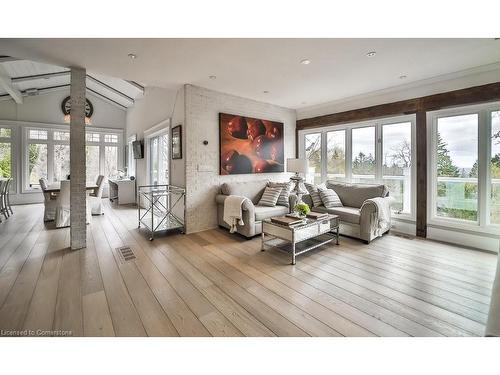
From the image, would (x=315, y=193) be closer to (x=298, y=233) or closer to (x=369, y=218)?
(x=369, y=218)

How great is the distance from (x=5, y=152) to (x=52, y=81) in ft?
8.44

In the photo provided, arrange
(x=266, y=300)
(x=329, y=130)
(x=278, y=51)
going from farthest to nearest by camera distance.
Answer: (x=329, y=130), (x=278, y=51), (x=266, y=300)

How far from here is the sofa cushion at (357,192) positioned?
3.94 meters

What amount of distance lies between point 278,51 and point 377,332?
2948 mm

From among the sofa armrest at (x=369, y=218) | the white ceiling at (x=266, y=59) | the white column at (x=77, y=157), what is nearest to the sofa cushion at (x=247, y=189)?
the white ceiling at (x=266, y=59)

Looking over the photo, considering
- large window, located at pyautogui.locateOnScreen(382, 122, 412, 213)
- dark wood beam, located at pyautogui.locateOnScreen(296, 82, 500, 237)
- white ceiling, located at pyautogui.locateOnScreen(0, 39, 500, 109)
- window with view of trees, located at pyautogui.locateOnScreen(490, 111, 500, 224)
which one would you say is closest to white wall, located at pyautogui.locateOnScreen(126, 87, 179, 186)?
white ceiling, located at pyautogui.locateOnScreen(0, 39, 500, 109)

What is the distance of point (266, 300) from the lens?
1957 mm

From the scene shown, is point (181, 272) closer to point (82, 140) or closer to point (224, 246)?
point (224, 246)

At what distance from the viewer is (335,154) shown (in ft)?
A: 16.6
